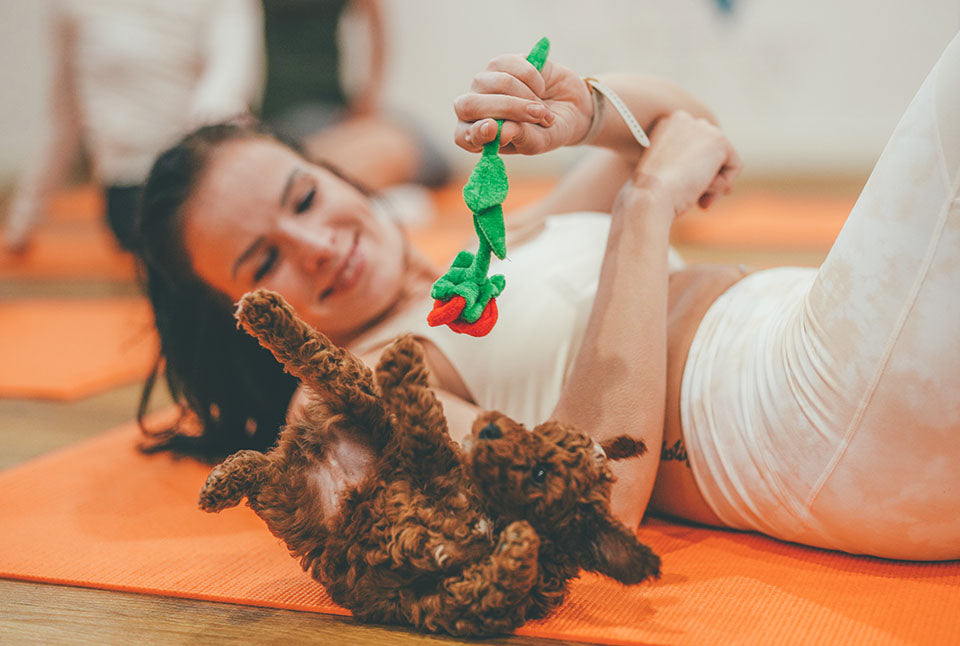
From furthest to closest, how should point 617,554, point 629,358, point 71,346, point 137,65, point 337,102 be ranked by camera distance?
point 337,102
point 137,65
point 71,346
point 629,358
point 617,554

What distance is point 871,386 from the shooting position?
2.52 ft

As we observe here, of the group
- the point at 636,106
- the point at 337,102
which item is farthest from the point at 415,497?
the point at 337,102

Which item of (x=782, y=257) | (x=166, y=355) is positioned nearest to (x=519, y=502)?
(x=166, y=355)

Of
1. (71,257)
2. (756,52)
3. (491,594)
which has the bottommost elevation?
(71,257)

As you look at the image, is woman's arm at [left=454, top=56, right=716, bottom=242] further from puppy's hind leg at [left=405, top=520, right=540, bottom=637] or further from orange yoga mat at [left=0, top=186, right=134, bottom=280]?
orange yoga mat at [left=0, top=186, right=134, bottom=280]

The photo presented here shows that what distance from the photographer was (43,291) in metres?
3.24

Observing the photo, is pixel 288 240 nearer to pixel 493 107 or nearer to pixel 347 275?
pixel 347 275

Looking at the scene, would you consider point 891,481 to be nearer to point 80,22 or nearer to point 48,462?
point 48,462

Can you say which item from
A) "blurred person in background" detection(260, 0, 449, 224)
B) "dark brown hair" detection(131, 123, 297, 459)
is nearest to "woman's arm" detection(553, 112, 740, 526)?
"dark brown hair" detection(131, 123, 297, 459)

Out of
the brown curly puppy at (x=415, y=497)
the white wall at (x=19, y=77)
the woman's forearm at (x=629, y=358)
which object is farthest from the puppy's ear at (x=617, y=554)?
the white wall at (x=19, y=77)

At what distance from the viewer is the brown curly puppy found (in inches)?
28.3

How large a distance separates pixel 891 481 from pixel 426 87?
13.9 ft

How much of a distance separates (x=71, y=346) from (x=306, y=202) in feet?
4.75

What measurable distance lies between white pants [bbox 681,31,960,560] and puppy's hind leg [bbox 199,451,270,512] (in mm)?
506
